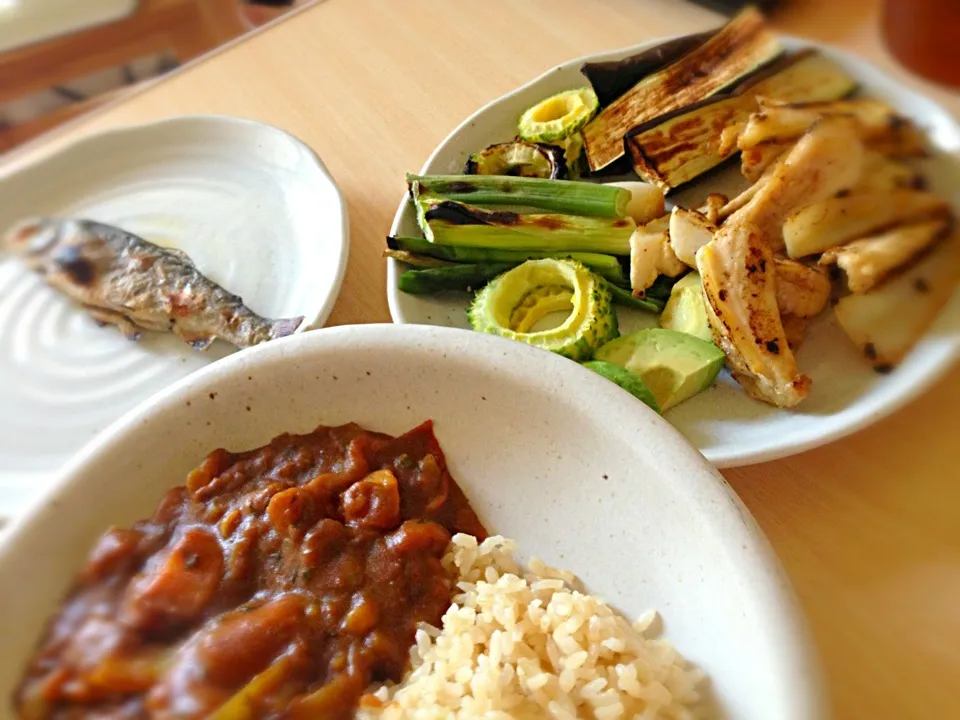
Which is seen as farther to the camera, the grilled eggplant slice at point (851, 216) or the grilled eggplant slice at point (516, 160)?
the grilled eggplant slice at point (516, 160)

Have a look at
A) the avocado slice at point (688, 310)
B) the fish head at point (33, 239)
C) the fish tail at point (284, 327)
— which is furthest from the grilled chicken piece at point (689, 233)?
the fish head at point (33, 239)

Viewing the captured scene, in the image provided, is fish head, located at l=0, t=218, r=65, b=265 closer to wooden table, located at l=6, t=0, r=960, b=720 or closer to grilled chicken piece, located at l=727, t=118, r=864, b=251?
wooden table, located at l=6, t=0, r=960, b=720

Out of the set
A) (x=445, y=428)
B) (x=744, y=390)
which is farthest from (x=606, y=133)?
(x=445, y=428)

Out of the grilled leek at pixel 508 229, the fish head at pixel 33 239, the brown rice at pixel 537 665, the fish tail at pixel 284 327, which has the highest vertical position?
the grilled leek at pixel 508 229

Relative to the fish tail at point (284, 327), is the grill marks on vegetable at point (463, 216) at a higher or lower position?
higher

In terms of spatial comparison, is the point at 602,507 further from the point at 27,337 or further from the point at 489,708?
the point at 27,337

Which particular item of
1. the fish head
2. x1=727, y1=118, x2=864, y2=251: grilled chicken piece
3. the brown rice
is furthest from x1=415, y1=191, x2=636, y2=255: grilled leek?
the fish head

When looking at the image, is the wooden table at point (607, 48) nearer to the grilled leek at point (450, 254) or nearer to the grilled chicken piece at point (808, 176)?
the grilled leek at point (450, 254)
